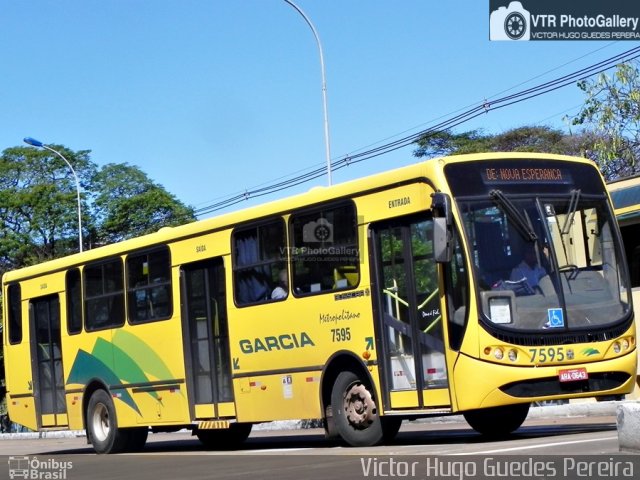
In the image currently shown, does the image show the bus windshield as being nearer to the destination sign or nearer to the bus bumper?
the destination sign

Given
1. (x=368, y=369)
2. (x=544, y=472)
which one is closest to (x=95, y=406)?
(x=368, y=369)

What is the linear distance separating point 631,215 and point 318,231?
8682 mm

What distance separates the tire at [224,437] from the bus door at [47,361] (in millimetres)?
2806

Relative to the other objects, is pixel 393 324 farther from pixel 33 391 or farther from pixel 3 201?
pixel 3 201

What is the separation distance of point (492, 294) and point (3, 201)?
47938 mm

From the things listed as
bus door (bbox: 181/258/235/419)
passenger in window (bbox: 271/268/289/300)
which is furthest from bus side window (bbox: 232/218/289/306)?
bus door (bbox: 181/258/235/419)

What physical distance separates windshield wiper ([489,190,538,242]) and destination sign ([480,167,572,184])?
0.21 metres

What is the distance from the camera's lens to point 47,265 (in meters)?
21.4

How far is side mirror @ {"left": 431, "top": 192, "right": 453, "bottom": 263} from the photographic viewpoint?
42.7 ft

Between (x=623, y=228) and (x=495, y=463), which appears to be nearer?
(x=495, y=463)

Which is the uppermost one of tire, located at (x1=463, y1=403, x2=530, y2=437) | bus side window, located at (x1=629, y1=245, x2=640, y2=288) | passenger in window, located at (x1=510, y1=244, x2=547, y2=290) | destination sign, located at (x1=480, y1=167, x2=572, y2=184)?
destination sign, located at (x1=480, y1=167, x2=572, y2=184)

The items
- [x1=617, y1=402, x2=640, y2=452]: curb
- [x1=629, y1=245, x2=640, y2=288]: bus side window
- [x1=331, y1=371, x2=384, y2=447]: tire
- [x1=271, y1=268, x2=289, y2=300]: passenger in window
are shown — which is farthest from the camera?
[x1=629, y1=245, x2=640, y2=288]: bus side window

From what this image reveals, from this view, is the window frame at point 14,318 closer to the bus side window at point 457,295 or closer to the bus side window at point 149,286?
the bus side window at point 149,286

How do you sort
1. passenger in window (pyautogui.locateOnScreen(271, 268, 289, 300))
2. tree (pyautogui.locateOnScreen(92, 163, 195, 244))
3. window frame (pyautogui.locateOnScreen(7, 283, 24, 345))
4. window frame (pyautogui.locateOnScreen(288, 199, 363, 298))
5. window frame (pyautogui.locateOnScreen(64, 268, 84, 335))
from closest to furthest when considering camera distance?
window frame (pyautogui.locateOnScreen(288, 199, 363, 298)), passenger in window (pyautogui.locateOnScreen(271, 268, 289, 300)), window frame (pyautogui.locateOnScreen(64, 268, 84, 335)), window frame (pyautogui.locateOnScreen(7, 283, 24, 345)), tree (pyautogui.locateOnScreen(92, 163, 195, 244))
